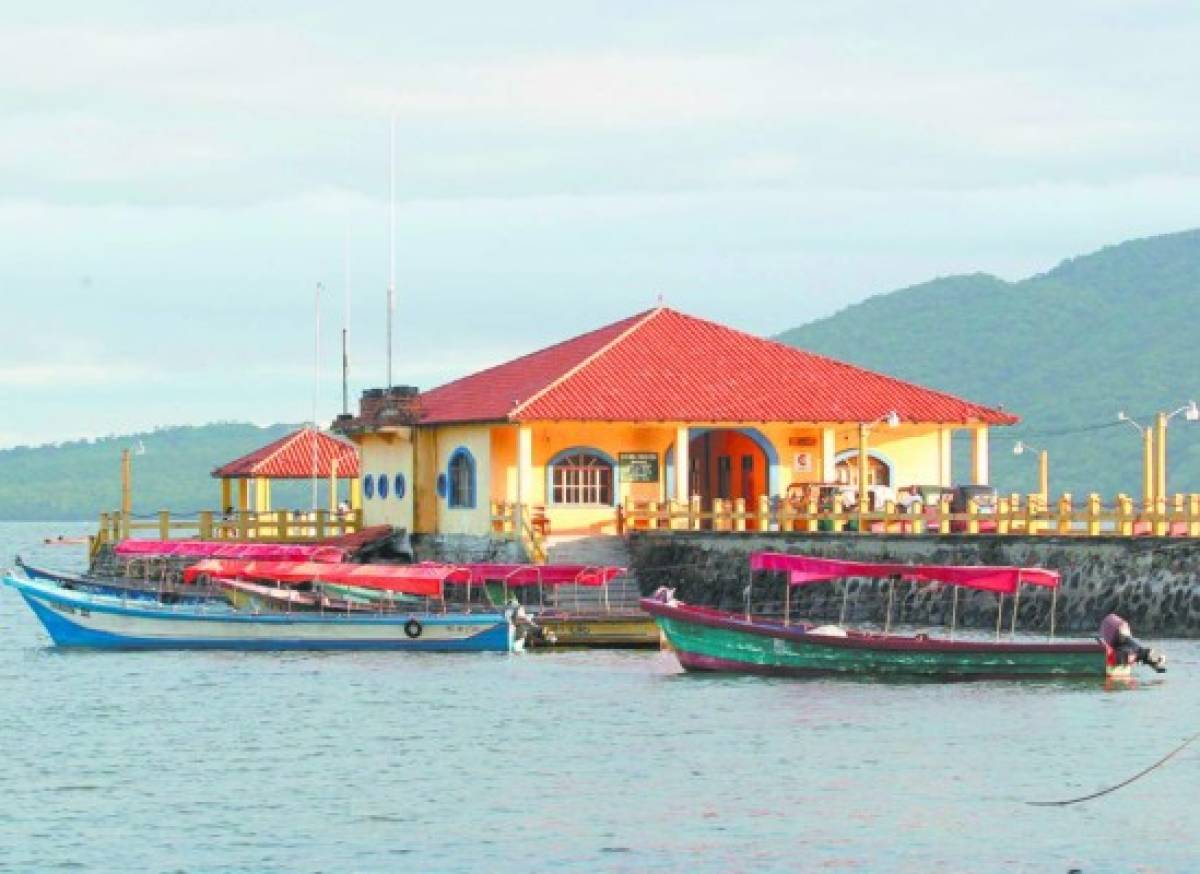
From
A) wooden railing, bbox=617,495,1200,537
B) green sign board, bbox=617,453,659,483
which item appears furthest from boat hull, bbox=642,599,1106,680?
green sign board, bbox=617,453,659,483

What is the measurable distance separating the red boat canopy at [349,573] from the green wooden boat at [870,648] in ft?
24.2

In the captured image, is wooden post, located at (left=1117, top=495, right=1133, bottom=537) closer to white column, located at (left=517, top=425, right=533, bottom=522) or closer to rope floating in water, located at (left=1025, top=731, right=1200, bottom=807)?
white column, located at (left=517, top=425, right=533, bottom=522)

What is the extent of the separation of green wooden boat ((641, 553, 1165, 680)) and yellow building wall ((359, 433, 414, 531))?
72.1 ft

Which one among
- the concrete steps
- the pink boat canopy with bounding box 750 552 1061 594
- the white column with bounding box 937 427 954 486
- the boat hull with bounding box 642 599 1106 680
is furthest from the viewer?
the white column with bounding box 937 427 954 486

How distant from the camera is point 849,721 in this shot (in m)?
42.5

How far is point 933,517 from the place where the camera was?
59.8 meters

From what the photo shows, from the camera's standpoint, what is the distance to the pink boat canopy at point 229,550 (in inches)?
2532

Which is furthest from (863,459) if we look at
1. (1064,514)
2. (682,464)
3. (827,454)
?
(1064,514)

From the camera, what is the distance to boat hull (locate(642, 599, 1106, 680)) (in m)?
46.5

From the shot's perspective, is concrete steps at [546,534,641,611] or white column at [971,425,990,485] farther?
white column at [971,425,990,485]

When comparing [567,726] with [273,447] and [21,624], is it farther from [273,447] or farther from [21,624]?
[273,447]

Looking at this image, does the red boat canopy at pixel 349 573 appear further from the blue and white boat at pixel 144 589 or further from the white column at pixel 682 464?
the white column at pixel 682 464

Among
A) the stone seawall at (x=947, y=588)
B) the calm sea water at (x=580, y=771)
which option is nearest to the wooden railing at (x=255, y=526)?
the stone seawall at (x=947, y=588)

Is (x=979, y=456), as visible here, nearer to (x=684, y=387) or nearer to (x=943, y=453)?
(x=943, y=453)
